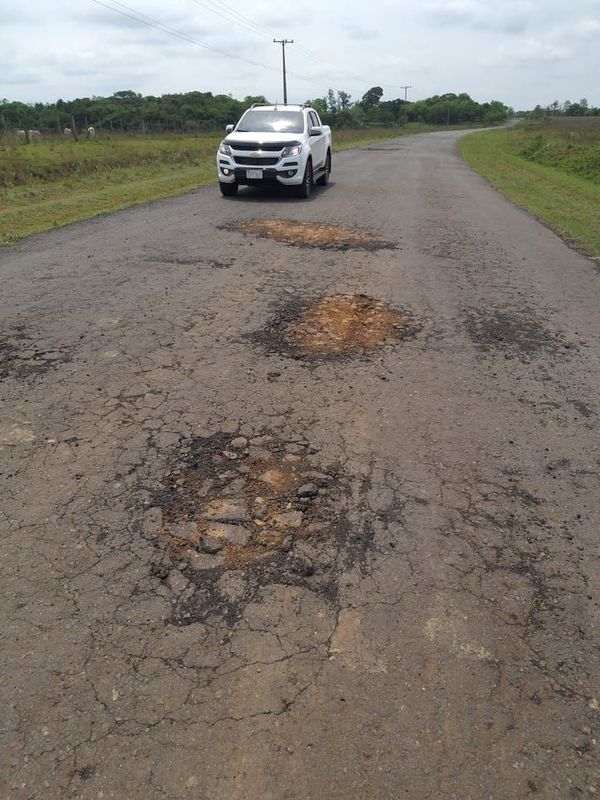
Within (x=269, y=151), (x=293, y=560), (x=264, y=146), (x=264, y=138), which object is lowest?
(x=293, y=560)

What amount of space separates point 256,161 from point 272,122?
1640 mm

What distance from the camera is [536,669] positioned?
7.59ft

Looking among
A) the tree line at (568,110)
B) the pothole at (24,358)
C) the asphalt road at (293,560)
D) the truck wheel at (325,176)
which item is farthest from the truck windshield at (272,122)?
the tree line at (568,110)

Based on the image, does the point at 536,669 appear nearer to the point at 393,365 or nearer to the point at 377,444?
the point at 377,444

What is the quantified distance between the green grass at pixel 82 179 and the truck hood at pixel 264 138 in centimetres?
245

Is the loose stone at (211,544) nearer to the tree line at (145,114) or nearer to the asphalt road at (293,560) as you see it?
the asphalt road at (293,560)

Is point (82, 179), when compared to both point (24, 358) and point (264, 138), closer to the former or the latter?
point (264, 138)

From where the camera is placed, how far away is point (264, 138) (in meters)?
12.9

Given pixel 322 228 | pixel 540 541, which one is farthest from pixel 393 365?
pixel 322 228

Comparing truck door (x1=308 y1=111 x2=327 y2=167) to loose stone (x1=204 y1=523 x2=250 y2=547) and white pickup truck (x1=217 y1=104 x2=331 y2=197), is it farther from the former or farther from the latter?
loose stone (x1=204 y1=523 x2=250 y2=547)

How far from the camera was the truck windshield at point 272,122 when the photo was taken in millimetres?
13648

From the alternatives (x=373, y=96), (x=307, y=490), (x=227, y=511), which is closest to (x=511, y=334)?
(x=307, y=490)

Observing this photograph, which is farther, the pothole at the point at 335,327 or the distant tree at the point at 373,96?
the distant tree at the point at 373,96

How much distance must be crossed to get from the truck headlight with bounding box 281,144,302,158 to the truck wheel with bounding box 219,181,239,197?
1.38m
